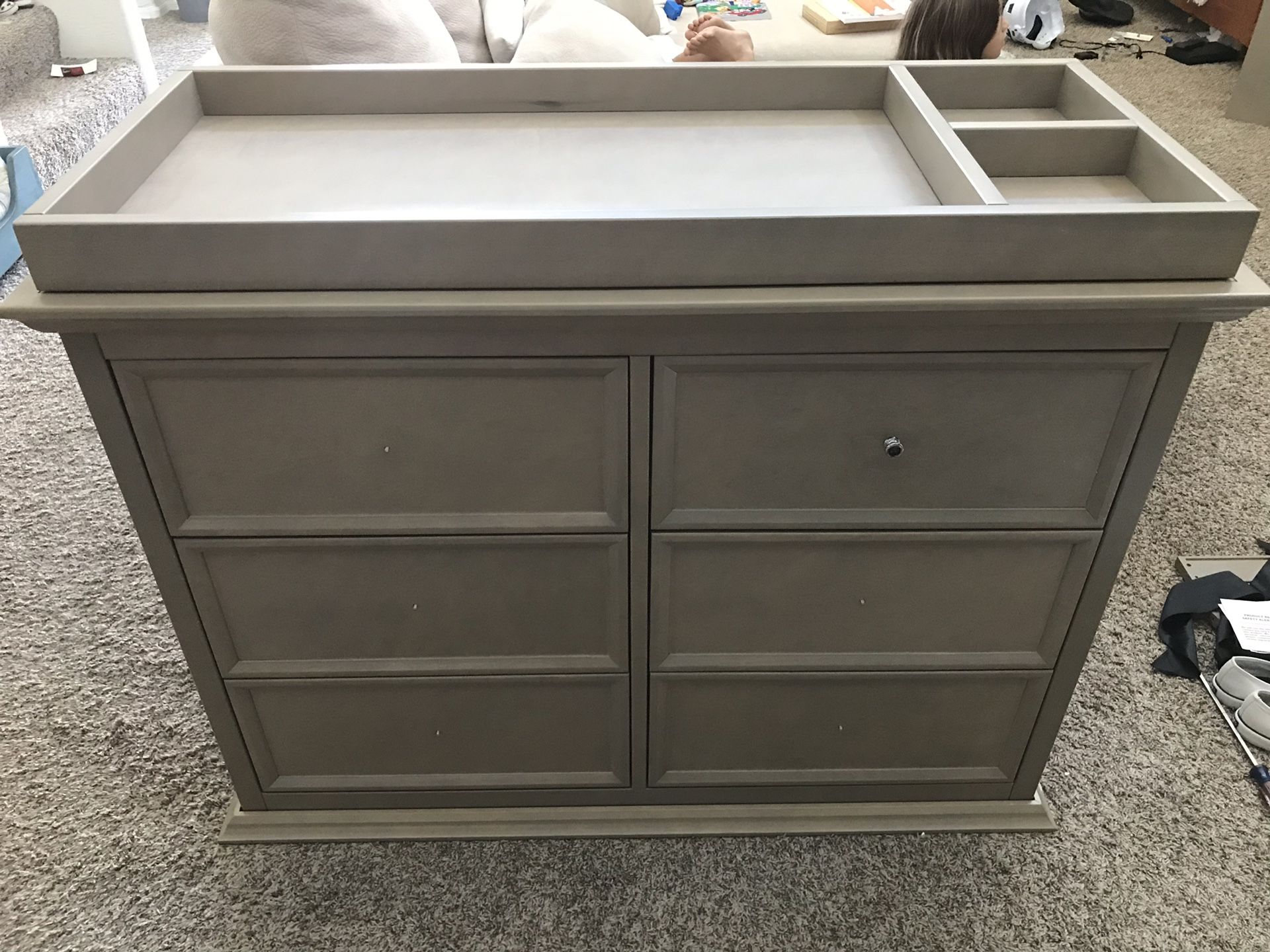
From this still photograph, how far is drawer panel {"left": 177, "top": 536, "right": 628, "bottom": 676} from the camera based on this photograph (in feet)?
3.65

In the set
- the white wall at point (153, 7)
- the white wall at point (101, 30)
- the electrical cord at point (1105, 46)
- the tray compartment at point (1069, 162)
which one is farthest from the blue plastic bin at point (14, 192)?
the electrical cord at point (1105, 46)

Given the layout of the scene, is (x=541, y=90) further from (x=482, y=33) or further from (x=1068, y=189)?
(x=482, y=33)

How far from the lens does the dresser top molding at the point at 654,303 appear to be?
0.90 meters

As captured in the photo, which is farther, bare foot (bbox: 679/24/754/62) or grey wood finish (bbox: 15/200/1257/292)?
bare foot (bbox: 679/24/754/62)

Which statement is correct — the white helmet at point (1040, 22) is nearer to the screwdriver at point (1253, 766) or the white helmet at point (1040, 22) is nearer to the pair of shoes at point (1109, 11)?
the pair of shoes at point (1109, 11)

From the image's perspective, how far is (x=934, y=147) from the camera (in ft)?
3.41

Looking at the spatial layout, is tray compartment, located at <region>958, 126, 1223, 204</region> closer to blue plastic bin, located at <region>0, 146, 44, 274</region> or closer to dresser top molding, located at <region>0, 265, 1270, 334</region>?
dresser top molding, located at <region>0, 265, 1270, 334</region>

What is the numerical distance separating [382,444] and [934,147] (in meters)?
0.65

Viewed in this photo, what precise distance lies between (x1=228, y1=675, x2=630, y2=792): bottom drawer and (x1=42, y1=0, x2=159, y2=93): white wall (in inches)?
108

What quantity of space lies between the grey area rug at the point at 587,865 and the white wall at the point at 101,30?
2294 mm

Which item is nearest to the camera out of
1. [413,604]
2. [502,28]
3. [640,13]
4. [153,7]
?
[413,604]

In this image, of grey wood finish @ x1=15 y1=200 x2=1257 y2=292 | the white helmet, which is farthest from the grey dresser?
the white helmet

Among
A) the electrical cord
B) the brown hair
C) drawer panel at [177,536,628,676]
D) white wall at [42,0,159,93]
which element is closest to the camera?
drawer panel at [177,536,628,676]

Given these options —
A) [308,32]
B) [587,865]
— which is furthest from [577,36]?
[587,865]
